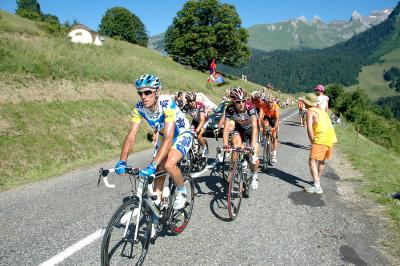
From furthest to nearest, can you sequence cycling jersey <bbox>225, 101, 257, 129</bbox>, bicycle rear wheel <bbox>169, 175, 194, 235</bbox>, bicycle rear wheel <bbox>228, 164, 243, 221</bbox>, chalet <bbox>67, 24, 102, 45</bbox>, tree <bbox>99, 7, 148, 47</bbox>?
tree <bbox>99, 7, 148, 47</bbox> → chalet <bbox>67, 24, 102, 45</bbox> → cycling jersey <bbox>225, 101, 257, 129</bbox> → bicycle rear wheel <bbox>228, 164, 243, 221</bbox> → bicycle rear wheel <bbox>169, 175, 194, 235</bbox>

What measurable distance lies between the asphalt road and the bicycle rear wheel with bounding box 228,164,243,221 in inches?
6.4

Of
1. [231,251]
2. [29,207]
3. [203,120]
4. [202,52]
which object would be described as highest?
[202,52]

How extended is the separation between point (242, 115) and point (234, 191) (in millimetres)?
1853

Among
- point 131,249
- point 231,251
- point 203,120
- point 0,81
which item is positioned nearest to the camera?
point 131,249

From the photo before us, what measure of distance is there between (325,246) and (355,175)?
597 centimetres

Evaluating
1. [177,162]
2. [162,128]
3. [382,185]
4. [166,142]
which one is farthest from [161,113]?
[382,185]

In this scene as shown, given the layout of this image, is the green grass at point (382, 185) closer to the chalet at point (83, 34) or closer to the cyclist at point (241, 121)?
the cyclist at point (241, 121)

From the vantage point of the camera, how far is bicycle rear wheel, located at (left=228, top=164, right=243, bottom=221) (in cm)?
579

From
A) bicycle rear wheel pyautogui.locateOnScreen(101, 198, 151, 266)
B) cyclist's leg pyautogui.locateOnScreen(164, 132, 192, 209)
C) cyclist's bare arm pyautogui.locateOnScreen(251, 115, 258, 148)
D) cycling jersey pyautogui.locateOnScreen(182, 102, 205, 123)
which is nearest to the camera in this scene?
bicycle rear wheel pyautogui.locateOnScreen(101, 198, 151, 266)

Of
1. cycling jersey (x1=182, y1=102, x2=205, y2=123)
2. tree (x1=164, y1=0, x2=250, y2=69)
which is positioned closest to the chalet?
tree (x1=164, y1=0, x2=250, y2=69)

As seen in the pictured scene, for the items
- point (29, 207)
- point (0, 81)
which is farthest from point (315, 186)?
point (0, 81)

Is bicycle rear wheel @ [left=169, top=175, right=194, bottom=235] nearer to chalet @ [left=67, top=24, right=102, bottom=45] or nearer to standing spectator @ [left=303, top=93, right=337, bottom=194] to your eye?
standing spectator @ [left=303, top=93, right=337, bottom=194]

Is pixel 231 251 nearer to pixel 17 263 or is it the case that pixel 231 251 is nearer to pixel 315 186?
pixel 17 263

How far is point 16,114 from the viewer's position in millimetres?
11320
